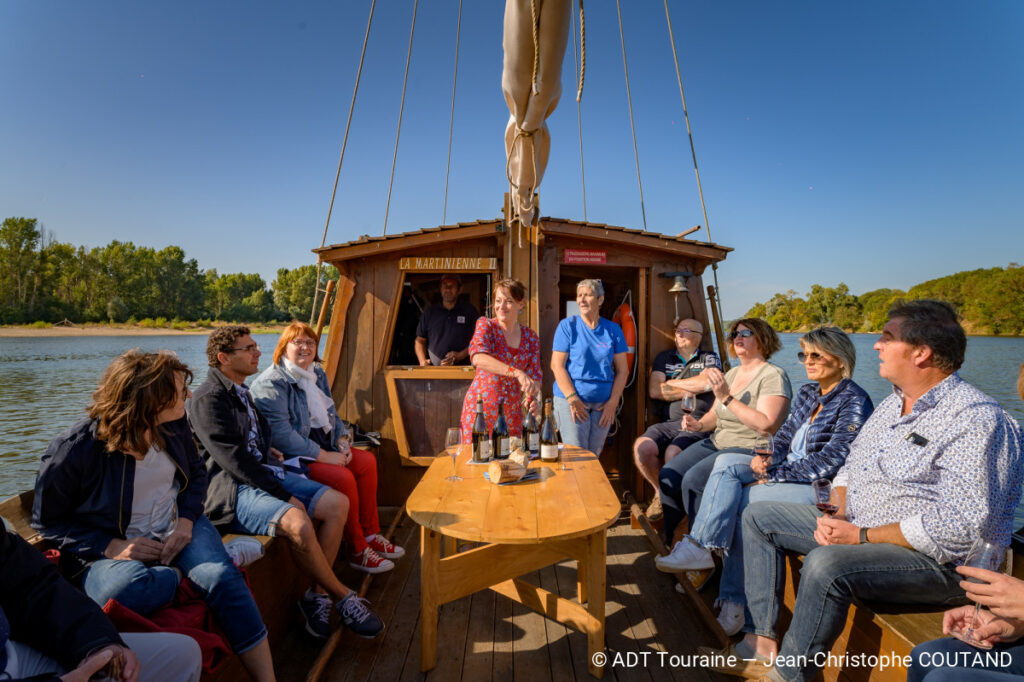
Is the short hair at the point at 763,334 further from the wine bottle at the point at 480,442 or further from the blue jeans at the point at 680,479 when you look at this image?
the wine bottle at the point at 480,442

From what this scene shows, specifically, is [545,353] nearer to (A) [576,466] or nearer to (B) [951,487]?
(A) [576,466]

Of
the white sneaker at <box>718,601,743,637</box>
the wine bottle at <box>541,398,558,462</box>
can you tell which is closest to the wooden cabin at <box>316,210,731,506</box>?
the wine bottle at <box>541,398,558,462</box>

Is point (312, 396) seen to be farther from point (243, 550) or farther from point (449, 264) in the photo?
point (449, 264)

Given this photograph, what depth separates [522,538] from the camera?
1571mm

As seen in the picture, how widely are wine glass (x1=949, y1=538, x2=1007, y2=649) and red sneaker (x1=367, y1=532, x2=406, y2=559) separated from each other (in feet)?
8.04

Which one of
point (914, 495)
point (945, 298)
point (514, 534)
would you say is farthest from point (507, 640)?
point (945, 298)

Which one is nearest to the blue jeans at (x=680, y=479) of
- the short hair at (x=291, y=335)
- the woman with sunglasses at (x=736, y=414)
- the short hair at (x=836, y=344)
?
the woman with sunglasses at (x=736, y=414)

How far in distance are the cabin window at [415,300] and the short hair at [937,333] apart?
2.96 metres

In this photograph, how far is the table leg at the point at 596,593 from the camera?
187cm

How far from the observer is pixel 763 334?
271 centimetres

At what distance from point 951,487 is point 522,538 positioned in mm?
1221

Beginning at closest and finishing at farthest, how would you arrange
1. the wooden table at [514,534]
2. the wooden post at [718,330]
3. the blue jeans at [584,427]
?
1. the wooden table at [514,534]
2. the blue jeans at [584,427]
3. the wooden post at [718,330]

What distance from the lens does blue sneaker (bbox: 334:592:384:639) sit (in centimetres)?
203

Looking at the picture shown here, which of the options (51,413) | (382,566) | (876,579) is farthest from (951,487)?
(51,413)
